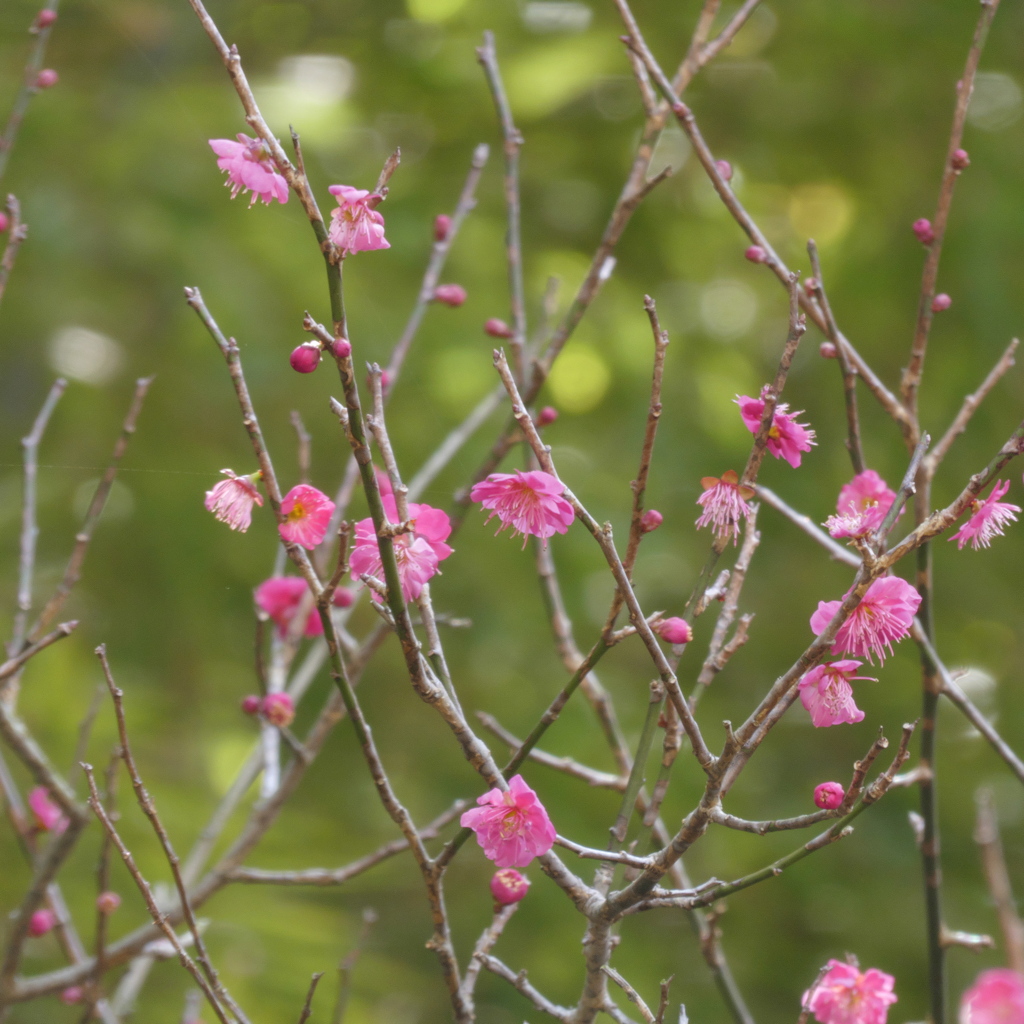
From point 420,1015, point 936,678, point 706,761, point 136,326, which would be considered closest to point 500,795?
point 706,761

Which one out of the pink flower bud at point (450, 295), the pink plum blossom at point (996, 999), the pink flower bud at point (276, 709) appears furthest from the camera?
the pink flower bud at point (450, 295)

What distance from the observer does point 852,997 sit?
2.09ft

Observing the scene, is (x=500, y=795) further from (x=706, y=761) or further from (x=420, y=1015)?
(x=420, y=1015)

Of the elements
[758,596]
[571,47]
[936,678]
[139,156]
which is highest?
[571,47]

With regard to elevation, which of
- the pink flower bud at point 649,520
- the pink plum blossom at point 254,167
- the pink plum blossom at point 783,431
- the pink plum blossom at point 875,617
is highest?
the pink plum blossom at point 254,167

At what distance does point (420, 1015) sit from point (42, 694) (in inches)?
34.2

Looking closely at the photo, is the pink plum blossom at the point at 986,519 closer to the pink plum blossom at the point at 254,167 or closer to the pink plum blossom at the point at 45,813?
the pink plum blossom at the point at 254,167

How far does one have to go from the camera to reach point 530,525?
553 mm

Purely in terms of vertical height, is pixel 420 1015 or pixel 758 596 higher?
pixel 758 596

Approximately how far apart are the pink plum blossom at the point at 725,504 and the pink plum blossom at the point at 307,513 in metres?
0.21

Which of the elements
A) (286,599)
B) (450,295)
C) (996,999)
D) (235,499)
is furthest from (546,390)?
(996,999)

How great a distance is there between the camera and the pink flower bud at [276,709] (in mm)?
850

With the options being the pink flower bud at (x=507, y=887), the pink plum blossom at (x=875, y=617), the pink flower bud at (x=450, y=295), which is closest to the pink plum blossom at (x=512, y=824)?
the pink flower bud at (x=507, y=887)

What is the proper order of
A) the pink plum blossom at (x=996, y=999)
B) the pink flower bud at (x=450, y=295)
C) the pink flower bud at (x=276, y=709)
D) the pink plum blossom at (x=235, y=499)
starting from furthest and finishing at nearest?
the pink flower bud at (x=450, y=295), the pink flower bud at (x=276, y=709), the pink plum blossom at (x=235, y=499), the pink plum blossom at (x=996, y=999)
